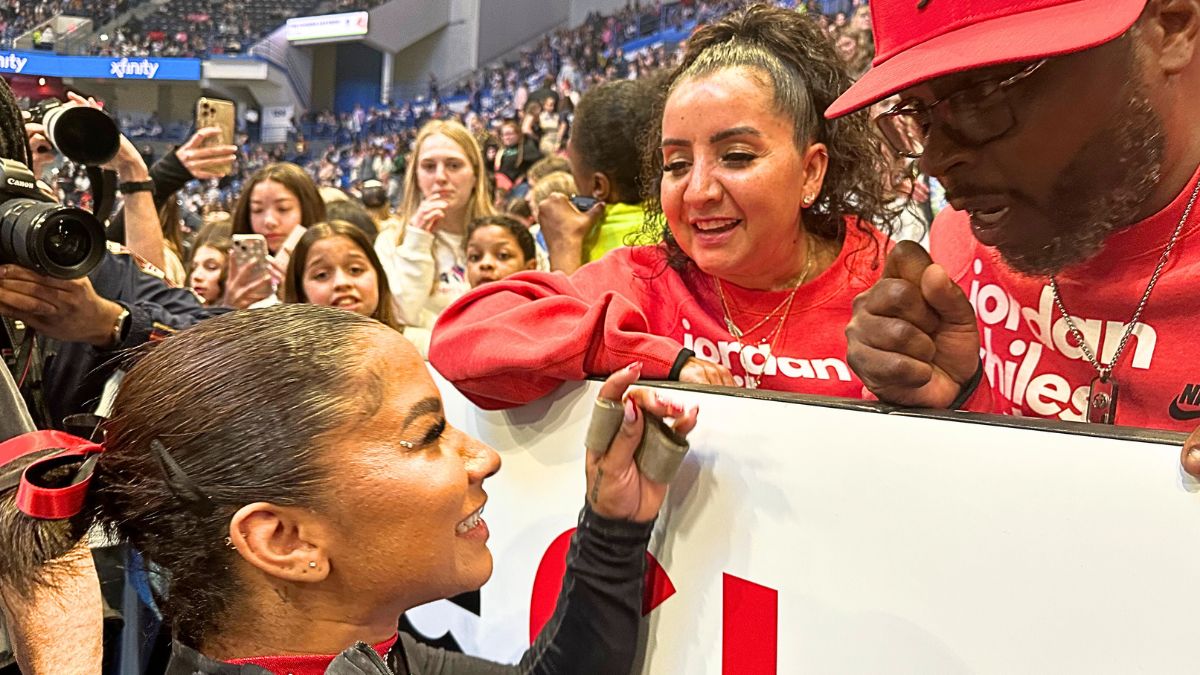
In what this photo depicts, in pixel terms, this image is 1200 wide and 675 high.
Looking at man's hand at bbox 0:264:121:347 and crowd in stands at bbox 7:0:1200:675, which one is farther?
man's hand at bbox 0:264:121:347

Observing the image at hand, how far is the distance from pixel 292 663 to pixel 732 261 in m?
0.78

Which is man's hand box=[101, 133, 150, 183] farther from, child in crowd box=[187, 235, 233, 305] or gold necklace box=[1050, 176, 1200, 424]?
gold necklace box=[1050, 176, 1200, 424]

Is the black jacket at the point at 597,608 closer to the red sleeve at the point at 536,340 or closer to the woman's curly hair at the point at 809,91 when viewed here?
the red sleeve at the point at 536,340

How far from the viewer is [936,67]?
0.85 metres

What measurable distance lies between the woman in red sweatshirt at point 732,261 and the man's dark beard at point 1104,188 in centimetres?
42

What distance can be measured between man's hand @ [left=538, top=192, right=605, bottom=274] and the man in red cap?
1.40m

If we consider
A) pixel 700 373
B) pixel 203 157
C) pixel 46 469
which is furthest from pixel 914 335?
pixel 203 157

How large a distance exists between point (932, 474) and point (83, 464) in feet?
2.73

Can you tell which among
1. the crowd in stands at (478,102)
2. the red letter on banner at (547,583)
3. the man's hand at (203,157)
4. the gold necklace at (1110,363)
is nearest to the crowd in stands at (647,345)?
the gold necklace at (1110,363)

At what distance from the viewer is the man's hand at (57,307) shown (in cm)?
137

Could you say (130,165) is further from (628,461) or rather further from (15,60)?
(15,60)

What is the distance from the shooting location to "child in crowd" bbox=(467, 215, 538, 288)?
3.11m

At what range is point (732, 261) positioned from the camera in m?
1.41

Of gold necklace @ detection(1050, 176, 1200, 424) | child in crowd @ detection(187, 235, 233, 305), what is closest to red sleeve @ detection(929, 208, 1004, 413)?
gold necklace @ detection(1050, 176, 1200, 424)
